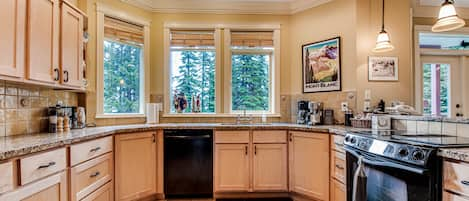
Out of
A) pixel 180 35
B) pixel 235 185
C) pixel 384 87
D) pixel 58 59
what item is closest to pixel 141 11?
pixel 180 35

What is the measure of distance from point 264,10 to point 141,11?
1.68m

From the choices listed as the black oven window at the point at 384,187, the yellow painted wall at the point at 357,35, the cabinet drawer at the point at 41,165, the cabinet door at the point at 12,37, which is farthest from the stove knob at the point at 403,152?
the cabinet door at the point at 12,37

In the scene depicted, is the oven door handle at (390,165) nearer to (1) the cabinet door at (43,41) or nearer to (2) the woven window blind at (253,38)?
(2) the woven window blind at (253,38)

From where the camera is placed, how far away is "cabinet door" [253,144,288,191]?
11.0 feet

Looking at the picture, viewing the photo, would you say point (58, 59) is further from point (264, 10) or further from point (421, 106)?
point (421, 106)

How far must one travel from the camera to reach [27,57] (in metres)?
2.00

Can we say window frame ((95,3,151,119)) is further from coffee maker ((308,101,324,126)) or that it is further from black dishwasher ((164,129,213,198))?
coffee maker ((308,101,324,126))

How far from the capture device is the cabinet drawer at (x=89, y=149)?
2.07m

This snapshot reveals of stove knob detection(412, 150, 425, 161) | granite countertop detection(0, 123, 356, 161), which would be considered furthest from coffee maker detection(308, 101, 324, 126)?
stove knob detection(412, 150, 425, 161)

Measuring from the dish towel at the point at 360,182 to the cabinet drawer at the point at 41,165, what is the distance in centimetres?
213

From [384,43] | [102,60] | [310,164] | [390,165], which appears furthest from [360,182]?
[102,60]

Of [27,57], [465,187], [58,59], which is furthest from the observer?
[58,59]

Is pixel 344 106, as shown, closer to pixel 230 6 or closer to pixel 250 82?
pixel 250 82

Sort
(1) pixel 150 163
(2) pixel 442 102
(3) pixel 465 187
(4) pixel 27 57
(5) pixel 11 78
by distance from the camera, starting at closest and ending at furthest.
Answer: (3) pixel 465 187 < (5) pixel 11 78 < (4) pixel 27 57 < (2) pixel 442 102 < (1) pixel 150 163
